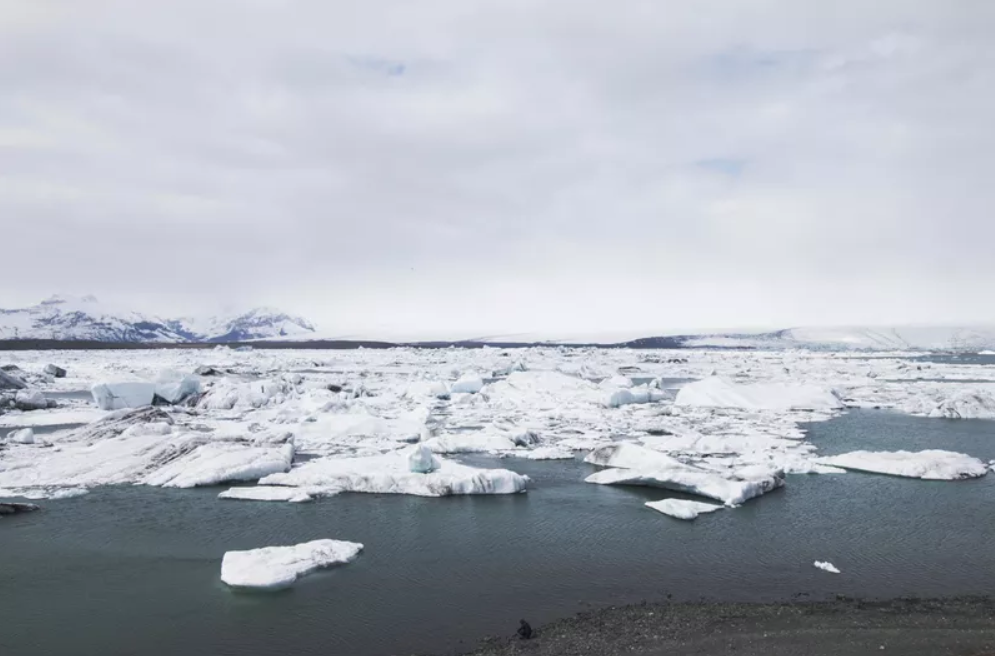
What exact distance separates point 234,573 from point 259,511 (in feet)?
11.2

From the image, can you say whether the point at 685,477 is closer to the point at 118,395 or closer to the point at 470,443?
the point at 470,443

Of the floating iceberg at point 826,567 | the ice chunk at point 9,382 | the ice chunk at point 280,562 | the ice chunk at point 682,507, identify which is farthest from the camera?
the ice chunk at point 9,382

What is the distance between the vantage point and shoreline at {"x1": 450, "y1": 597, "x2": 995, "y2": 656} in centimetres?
655

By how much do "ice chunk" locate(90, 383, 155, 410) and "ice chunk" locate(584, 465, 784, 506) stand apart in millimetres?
18783

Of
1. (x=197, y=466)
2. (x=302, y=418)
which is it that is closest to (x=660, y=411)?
(x=302, y=418)

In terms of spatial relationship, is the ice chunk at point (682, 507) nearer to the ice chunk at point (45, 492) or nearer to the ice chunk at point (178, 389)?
the ice chunk at point (45, 492)

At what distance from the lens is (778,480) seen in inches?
543

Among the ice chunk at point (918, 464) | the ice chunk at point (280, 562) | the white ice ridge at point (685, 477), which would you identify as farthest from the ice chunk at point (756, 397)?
the ice chunk at point (280, 562)

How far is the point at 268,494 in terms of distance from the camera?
13.0m

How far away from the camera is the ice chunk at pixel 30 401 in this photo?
2502 cm

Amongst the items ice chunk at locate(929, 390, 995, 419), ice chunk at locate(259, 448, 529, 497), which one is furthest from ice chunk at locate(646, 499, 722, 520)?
ice chunk at locate(929, 390, 995, 419)

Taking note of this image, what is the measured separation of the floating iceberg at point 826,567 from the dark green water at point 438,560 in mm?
123

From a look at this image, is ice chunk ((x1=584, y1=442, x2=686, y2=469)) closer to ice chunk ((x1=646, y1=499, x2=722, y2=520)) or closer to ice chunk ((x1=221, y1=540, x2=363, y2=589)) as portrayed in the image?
ice chunk ((x1=646, y1=499, x2=722, y2=520))

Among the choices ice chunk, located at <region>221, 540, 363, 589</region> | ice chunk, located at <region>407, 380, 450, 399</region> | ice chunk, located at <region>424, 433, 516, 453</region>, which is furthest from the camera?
ice chunk, located at <region>407, 380, 450, 399</region>
